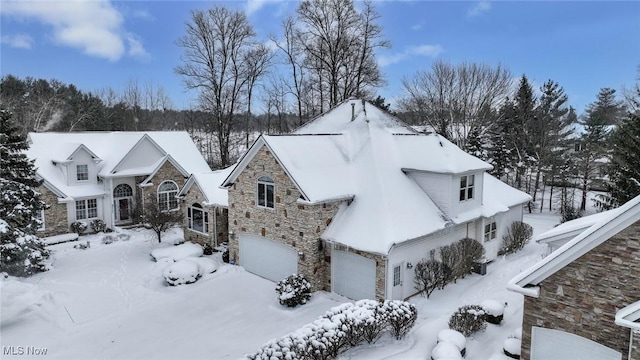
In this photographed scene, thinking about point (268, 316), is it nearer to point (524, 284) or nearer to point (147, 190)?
point (524, 284)

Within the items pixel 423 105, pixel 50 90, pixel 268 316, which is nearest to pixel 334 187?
pixel 268 316

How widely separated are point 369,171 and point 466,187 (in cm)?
417

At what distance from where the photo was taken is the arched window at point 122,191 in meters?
25.7

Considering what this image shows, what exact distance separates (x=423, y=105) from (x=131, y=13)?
1012 inches

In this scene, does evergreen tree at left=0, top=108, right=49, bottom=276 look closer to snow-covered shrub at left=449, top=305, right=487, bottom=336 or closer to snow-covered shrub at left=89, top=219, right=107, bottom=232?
snow-covered shrub at left=89, top=219, right=107, bottom=232

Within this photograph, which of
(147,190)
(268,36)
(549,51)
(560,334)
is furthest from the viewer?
(268,36)

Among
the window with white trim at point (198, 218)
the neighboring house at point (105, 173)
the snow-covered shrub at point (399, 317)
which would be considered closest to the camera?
the snow-covered shrub at point (399, 317)

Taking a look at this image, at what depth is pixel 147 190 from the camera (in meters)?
25.5

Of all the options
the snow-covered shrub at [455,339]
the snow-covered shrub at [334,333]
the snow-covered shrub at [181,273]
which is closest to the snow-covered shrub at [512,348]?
the snow-covered shrub at [455,339]

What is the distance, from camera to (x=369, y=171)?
1605 centimetres

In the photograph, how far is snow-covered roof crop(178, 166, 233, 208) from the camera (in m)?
19.7

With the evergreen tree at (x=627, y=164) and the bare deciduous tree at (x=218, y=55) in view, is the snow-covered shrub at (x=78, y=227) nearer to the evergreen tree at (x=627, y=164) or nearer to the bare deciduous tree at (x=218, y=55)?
the bare deciduous tree at (x=218, y=55)

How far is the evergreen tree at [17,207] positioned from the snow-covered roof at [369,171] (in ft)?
27.3

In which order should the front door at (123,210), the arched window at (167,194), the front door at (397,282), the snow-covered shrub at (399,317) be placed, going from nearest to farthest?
the snow-covered shrub at (399,317) < the front door at (397,282) < the front door at (123,210) < the arched window at (167,194)
